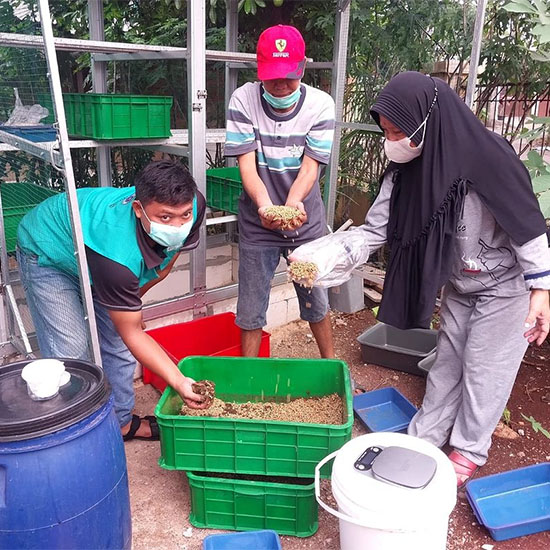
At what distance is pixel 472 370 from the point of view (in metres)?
2.53

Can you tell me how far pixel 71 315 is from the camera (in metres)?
2.45

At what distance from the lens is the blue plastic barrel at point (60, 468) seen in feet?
5.18

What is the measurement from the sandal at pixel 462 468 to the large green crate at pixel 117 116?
7.58 ft

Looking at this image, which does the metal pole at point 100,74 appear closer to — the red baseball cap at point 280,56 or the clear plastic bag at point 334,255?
the red baseball cap at point 280,56

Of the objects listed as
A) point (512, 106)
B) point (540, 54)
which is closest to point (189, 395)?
point (540, 54)

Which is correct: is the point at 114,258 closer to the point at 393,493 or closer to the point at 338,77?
the point at 393,493

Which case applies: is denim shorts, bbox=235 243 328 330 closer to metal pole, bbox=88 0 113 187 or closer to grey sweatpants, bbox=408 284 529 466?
grey sweatpants, bbox=408 284 529 466

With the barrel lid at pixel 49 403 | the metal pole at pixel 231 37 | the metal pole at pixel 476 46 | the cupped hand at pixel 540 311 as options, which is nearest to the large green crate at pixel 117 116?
the metal pole at pixel 231 37

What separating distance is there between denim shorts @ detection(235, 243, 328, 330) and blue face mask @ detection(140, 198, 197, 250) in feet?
2.97

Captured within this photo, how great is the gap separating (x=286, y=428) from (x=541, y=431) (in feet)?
5.59

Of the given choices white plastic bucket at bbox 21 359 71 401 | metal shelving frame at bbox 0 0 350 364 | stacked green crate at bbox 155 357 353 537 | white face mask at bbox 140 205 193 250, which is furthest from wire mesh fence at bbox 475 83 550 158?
white plastic bucket at bbox 21 359 71 401

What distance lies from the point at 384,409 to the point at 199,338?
1.21 metres

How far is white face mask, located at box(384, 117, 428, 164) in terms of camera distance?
86.1 inches

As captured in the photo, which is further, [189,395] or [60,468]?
[189,395]
